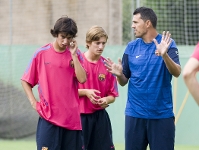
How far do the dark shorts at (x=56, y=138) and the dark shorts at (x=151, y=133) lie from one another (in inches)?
20.9

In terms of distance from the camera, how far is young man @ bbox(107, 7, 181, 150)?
19.3ft

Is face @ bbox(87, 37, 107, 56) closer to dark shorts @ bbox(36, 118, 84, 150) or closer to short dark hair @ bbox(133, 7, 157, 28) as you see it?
short dark hair @ bbox(133, 7, 157, 28)

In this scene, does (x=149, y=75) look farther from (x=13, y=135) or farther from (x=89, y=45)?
(x=13, y=135)

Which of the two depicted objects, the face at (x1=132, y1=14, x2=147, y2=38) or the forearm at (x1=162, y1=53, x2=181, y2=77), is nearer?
the forearm at (x1=162, y1=53, x2=181, y2=77)

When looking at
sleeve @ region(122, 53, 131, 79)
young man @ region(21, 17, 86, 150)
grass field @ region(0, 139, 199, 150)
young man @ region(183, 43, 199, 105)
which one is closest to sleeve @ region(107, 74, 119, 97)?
sleeve @ region(122, 53, 131, 79)

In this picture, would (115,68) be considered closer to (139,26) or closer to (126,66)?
(126,66)

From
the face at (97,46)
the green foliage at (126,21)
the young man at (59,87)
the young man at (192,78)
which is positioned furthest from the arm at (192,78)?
the green foliage at (126,21)

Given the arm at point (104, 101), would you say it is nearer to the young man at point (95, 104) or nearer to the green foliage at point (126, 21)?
the young man at point (95, 104)

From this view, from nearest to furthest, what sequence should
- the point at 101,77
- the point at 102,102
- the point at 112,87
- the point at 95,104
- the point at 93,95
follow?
the point at 93,95 < the point at 102,102 < the point at 95,104 < the point at 101,77 < the point at 112,87

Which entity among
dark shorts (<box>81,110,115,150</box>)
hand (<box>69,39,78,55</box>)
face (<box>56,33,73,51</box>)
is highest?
face (<box>56,33,73,51</box>)

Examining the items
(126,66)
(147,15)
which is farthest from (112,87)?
(147,15)

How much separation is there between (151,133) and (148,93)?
402mm

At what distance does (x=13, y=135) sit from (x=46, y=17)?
4040 mm

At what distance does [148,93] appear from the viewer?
5.92 m
